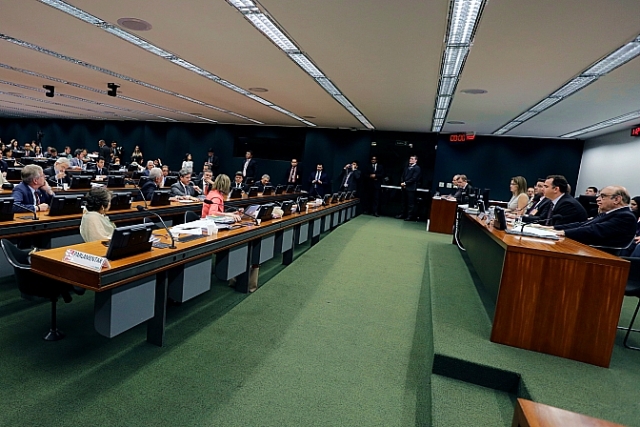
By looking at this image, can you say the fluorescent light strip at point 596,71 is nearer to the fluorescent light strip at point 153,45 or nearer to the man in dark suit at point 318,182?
the fluorescent light strip at point 153,45

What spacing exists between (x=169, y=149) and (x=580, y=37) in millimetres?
13808

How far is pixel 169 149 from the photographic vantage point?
1409 cm

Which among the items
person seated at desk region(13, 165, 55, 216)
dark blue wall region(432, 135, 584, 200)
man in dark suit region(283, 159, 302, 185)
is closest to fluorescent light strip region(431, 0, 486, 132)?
person seated at desk region(13, 165, 55, 216)

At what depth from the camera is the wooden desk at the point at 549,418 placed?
102cm

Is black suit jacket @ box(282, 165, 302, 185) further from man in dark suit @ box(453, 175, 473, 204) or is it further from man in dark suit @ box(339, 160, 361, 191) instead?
man in dark suit @ box(453, 175, 473, 204)

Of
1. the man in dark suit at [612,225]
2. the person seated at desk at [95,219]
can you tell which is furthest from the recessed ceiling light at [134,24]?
the man in dark suit at [612,225]

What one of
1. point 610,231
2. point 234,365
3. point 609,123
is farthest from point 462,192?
point 234,365

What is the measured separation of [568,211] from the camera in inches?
147

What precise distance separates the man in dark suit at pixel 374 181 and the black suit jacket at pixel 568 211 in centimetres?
744

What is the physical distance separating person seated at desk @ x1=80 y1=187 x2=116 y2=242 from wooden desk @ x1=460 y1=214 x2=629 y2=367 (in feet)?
9.41

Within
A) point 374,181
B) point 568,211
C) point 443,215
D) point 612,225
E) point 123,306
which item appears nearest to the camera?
point 123,306

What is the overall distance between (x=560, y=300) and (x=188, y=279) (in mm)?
2582

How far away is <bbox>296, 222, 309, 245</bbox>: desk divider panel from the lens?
5074 millimetres

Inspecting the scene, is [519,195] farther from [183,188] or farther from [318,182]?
[318,182]
